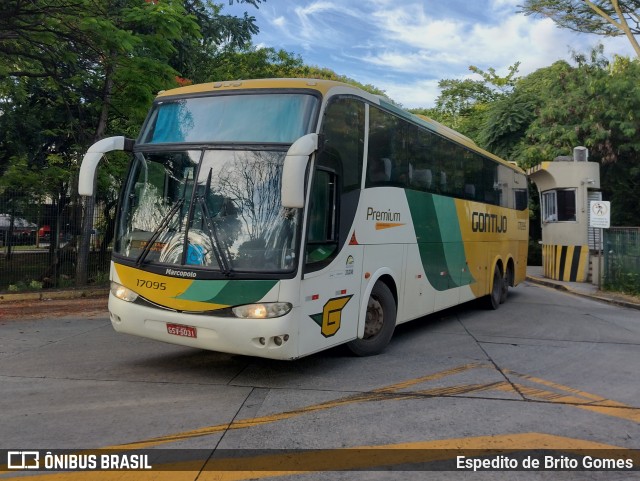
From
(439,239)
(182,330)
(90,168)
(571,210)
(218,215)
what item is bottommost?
(182,330)

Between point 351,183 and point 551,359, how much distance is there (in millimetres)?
3670

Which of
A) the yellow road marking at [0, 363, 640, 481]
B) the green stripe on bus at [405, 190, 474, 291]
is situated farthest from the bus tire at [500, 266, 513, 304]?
the yellow road marking at [0, 363, 640, 481]

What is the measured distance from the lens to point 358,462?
3.95 meters

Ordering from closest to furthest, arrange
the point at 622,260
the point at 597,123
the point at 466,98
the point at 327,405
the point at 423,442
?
1. the point at 423,442
2. the point at 327,405
3. the point at 622,260
4. the point at 597,123
5. the point at 466,98

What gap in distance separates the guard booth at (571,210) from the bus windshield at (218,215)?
51.4 feet

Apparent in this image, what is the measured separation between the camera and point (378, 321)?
24.3 ft

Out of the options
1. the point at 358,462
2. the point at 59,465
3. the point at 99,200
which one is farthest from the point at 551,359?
the point at 99,200

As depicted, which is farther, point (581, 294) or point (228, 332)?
point (581, 294)

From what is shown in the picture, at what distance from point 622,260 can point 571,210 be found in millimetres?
3378

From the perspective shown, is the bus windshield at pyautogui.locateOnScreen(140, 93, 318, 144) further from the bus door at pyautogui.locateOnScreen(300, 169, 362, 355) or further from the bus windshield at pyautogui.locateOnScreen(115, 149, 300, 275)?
the bus door at pyautogui.locateOnScreen(300, 169, 362, 355)

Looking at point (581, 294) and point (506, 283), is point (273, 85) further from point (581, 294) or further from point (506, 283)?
point (581, 294)

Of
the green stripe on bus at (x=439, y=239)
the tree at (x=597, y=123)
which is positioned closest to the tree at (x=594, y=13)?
the tree at (x=597, y=123)

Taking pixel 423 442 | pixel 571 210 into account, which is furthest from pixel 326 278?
pixel 571 210

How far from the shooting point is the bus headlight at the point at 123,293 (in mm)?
6016
